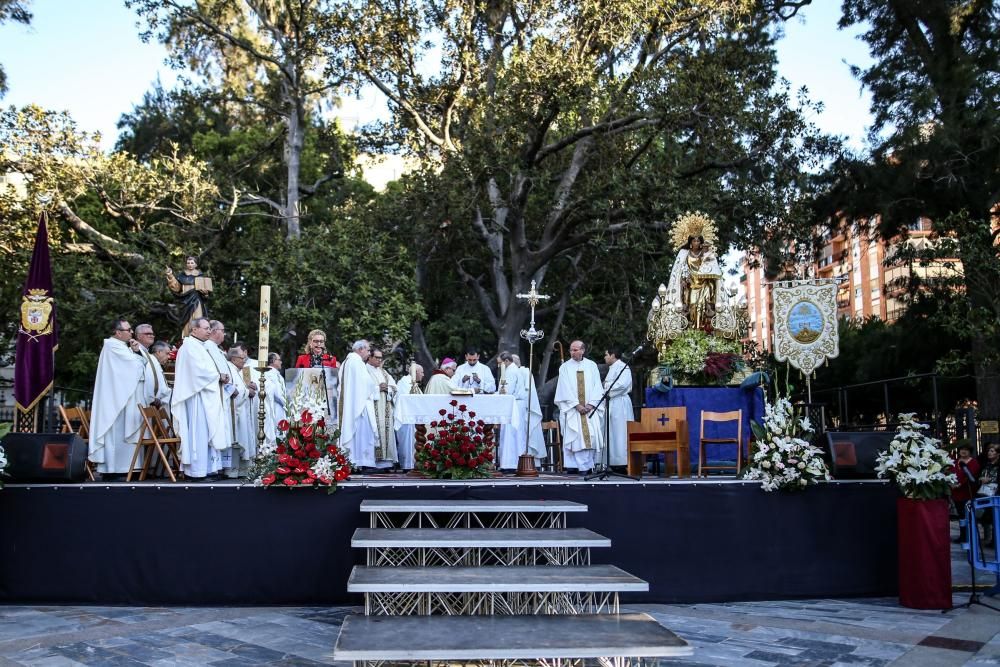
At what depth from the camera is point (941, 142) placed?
63.2ft

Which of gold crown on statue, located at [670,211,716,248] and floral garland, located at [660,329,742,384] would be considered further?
gold crown on statue, located at [670,211,716,248]

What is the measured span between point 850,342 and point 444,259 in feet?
57.9

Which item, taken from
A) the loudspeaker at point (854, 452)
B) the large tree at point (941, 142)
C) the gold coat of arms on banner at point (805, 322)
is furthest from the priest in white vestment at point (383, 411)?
the large tree at point (941, 142)

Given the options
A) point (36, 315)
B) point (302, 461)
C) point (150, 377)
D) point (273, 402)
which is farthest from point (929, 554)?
point (36, 315)

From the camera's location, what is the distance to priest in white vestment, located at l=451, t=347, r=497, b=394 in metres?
13.1

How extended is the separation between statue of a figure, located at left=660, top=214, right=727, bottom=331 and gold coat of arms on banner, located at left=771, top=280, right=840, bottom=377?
1.32m

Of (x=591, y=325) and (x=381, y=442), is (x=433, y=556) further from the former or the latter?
(x=591, y=325)

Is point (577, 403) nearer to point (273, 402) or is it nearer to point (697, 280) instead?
point (697, 280)

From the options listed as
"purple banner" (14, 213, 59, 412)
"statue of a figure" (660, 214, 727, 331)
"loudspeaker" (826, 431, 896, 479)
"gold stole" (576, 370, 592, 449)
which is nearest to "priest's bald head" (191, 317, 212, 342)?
"purple banner" (14, 213, 59, 412)

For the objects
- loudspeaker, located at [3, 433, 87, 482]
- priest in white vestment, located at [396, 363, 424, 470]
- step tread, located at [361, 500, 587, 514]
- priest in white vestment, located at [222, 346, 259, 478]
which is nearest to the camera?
step tread, located at [361, 500, 587, 514]

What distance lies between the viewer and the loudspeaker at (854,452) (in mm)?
8789

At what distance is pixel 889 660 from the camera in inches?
247

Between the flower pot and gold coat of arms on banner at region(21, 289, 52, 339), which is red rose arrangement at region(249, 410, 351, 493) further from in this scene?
the flower pot

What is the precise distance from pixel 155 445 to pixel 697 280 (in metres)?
6.69
